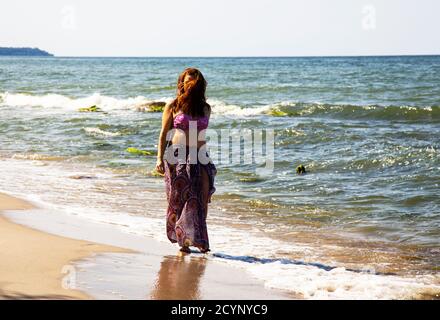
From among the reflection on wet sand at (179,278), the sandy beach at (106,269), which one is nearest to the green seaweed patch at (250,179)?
the sandy beach at (106,269)

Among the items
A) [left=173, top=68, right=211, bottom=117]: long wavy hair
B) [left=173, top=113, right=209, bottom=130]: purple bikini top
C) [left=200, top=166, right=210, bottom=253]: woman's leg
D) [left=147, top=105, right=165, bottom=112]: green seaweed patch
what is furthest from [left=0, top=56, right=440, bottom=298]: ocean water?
[left=147, top=105, right=165, bottom=112]: green seaweed patch

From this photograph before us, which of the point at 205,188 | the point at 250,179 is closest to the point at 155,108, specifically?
the point at 250,179

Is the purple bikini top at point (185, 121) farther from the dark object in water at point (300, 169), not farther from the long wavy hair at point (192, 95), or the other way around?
the dark object in water at point (300, 169)

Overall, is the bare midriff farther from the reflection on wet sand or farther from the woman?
the reflection on wet sand

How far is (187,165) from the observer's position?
738 cm

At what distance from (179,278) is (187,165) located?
140 centimetres

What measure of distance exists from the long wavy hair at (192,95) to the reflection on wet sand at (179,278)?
1416 mm

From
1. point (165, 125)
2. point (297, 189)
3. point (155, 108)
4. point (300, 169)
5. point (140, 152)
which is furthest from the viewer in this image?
point (155, 108)

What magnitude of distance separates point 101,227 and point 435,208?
4842 mm

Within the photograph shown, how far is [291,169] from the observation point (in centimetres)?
1409

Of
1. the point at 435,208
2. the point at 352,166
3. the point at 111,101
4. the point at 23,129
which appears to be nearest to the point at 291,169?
the point at 352,166

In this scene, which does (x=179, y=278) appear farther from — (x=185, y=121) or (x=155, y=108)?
(x=155, y=108)

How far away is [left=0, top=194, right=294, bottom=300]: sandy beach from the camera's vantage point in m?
5.73

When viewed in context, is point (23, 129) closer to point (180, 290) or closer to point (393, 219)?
point (393, 219)
